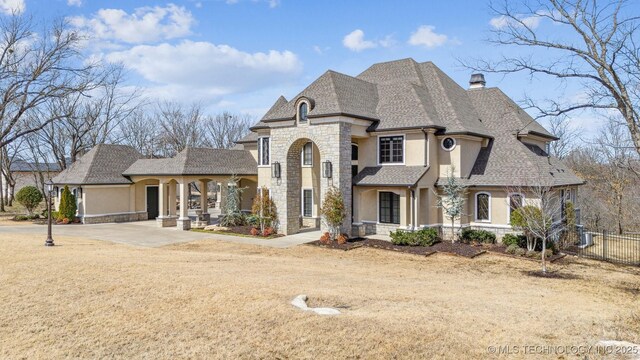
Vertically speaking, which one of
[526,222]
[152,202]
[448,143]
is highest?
[448,143]

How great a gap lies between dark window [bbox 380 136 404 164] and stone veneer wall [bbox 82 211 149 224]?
19529mm

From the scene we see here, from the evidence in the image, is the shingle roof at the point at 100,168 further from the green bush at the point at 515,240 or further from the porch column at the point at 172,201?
the green bush at the point at 515,240

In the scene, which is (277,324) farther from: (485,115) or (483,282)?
(485,115)

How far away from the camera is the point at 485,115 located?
26.8 m

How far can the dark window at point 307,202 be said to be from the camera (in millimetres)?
27930

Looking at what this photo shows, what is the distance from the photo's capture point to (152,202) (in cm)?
3353

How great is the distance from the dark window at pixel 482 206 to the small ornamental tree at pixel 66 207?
1060 inches

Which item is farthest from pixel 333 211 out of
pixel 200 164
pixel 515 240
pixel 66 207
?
pixel 66 207

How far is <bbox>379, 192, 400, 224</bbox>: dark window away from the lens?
77.8ft

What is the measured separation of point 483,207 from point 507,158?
3.16 meters

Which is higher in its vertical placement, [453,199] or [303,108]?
[303,108]

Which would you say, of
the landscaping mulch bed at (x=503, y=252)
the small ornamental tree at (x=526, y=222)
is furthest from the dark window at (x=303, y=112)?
the small ornamental tree at (x=526, y=222)

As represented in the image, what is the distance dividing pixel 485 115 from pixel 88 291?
23.9m

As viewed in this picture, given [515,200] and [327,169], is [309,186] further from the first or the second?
[515,200]
